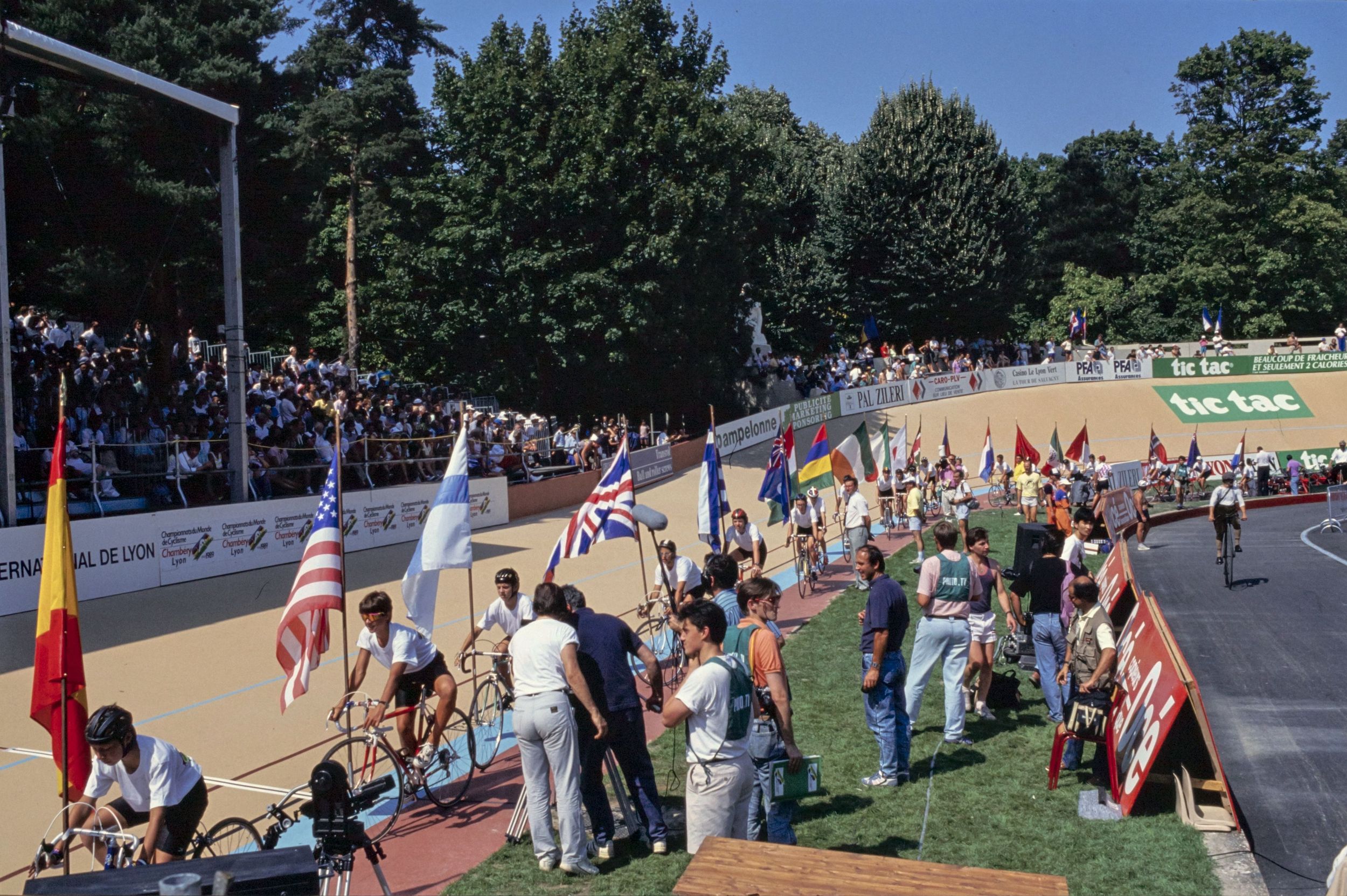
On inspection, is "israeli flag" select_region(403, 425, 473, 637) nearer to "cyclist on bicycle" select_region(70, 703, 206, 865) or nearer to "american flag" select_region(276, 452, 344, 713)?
"american flag" select_region(276, 452, 344, 713)

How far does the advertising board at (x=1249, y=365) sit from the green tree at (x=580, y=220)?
84.3 ft

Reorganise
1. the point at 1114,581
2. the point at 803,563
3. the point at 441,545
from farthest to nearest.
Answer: the point at 803,563
the point at 1114,581
the point at 441,545

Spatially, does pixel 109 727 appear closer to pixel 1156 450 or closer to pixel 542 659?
pixel 542 659

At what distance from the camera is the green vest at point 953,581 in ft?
32.0

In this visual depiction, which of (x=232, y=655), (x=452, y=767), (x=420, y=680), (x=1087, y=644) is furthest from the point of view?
(x=232, y=655)

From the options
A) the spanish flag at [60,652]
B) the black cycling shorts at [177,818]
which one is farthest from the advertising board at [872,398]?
the black cycling shorts at [177,818]

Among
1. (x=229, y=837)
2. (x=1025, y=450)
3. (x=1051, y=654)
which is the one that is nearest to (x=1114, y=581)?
(x=1051, y=654)

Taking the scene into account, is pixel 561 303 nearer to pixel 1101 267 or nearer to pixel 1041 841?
pixel 1041 841

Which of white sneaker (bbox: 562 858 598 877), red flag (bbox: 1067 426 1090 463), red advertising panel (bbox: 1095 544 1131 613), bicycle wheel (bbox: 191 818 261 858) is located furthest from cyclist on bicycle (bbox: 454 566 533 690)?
red flag (bbox: 1067 426 1090 463)

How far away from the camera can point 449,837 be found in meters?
8.45

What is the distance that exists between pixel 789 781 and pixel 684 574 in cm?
482

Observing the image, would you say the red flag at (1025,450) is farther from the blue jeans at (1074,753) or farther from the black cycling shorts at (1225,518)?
the blue jeans at (1074,753)

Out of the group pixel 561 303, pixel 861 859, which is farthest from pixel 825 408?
pixel 861 859

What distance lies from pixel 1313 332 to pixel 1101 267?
13535mm
